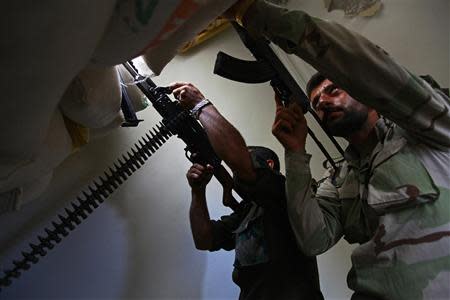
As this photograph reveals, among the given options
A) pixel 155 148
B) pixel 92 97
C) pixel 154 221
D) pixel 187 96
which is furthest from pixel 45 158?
pixel 154 221

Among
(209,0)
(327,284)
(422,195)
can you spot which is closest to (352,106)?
(422,195)

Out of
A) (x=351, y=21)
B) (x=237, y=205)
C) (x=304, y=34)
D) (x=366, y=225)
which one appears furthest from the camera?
(x=351, y=21)

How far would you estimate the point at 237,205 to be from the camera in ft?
3.57

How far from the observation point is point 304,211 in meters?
0.76

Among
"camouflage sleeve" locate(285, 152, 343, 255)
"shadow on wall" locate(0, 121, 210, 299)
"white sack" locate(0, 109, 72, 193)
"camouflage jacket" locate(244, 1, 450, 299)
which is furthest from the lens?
"shadow on wall" locate(0, 121, 210, 299)

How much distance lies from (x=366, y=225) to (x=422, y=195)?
7.9 inches

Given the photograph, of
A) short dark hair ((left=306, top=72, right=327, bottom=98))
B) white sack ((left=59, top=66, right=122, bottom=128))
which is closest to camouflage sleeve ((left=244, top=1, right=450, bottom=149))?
white sack ((left=59, top=66, right=122, bottom=128))

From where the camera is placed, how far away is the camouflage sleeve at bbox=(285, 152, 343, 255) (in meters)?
0.74

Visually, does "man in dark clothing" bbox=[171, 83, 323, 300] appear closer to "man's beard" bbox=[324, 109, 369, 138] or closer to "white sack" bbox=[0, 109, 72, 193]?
"man's beard" bbox=[324, 109, 369, 138]

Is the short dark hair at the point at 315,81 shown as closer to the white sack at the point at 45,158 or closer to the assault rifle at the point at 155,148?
the assault rifle at the point at 155,148

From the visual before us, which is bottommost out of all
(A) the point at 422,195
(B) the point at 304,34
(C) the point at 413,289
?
(C) the point at 413,289

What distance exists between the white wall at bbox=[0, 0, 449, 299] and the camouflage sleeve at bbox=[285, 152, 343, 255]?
0.48 m

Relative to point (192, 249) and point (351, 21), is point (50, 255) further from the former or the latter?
point (351, 21)

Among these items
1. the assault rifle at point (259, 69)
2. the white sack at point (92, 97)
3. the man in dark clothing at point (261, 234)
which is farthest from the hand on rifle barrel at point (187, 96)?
the white sack at point (92, 97)
